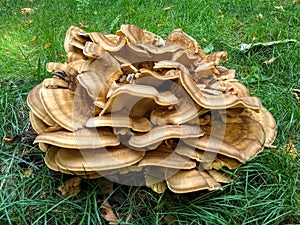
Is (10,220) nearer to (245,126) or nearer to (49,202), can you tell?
(49,202)

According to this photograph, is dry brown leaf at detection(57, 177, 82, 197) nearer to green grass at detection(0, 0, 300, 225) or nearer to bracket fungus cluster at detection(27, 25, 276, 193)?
green grass at detection(0, 0, 300, 225)

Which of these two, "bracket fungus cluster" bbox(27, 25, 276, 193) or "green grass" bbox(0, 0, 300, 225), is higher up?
"bracket fungus cluster" bbox(27, 25, 276, 193)

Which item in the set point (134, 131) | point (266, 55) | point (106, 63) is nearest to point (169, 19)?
point (266, 55)

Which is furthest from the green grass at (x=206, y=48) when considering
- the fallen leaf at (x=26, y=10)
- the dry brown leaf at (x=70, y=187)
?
the fallen leaf at (x=26, y=10)

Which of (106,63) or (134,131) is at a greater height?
(106,63)

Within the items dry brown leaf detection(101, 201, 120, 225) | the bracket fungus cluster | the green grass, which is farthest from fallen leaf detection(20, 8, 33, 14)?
dry brown leaf detection(101, 201, 120, 225)

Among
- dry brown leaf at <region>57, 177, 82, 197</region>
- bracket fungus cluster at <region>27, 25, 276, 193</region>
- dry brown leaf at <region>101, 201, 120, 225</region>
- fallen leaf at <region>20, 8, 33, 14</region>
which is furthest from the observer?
fallen leaf at <region>20, 8, 33, 14</region>

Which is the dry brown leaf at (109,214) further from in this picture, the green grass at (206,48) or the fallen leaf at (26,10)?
the fallen leaf at (26,10)
